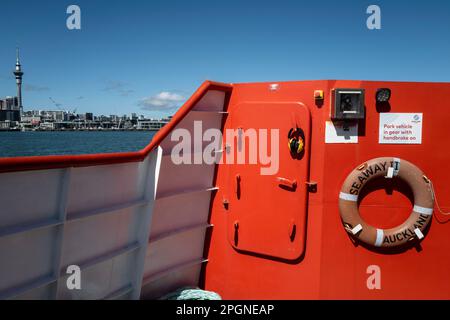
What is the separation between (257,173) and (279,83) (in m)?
0.81

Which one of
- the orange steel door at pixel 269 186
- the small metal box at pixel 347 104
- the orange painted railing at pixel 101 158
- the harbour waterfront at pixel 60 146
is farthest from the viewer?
the harbour waterfront at pixel 60 146

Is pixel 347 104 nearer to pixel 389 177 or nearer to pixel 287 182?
pixel 389 177

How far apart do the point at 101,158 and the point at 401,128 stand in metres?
2.36

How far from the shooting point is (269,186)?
3293 mm

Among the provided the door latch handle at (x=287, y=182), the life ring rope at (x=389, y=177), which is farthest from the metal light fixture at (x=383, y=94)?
the door latch handle at (x=287, y=182)

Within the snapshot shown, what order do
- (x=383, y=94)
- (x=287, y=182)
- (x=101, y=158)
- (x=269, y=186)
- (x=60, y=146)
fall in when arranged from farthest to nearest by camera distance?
1. (x=60, y=146)
2. (x=269, y=186)
3. (x=287, y=182)
4. (x=383, y=94)
5. (x=101, y=158)

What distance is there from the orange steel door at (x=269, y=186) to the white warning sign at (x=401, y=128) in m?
0.62

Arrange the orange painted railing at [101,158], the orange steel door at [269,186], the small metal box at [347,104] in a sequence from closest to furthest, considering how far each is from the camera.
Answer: the orange painted railing at [101,158] < the small metal box at [347,104] < the orange steel door at [269,186]

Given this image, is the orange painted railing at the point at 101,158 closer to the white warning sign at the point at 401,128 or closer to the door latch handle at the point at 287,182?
the door latch handle at the point at 287,182

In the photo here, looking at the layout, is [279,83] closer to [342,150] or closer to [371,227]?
[342,150]

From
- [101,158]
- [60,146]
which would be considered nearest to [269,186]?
[101,158]

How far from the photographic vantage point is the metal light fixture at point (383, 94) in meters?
3.01

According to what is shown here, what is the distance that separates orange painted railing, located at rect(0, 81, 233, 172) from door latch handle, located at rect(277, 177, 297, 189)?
38.4 inches
